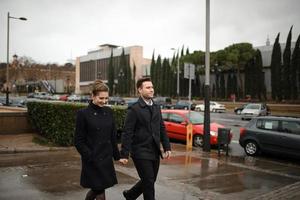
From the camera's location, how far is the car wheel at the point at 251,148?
12039mm

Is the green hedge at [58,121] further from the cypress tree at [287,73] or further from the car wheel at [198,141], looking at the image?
the cypress tree at [287,73]

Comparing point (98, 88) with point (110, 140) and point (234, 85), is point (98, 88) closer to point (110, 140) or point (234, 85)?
point (110, 140)

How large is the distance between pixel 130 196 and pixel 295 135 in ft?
24.3

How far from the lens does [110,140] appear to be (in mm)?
4512

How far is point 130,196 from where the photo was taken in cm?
544

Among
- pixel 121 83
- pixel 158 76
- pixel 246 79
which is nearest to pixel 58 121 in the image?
pixel 246 79

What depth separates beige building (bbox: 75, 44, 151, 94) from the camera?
83.2 m

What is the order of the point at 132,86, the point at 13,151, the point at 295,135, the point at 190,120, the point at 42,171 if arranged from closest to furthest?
1. the point at 42,171
2. the point at 13,151
3. the point at 295,135
4. the point at 190,120
5. the point at 132,86

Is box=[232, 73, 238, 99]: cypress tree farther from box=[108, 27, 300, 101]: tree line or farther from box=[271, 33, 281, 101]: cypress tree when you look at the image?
box=[271, 33, 281, 101]: cypress tree

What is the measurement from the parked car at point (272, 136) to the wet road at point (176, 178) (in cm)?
60

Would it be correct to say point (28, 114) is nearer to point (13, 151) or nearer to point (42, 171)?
point (13, 151)

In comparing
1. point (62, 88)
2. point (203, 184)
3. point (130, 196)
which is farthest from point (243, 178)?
point (62, 88)

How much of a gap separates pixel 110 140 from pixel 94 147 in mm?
244

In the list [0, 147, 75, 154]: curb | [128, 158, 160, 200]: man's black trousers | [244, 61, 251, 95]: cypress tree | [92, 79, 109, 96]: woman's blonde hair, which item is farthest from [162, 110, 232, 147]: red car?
[244, 61, 251, 95]: cypress tree
